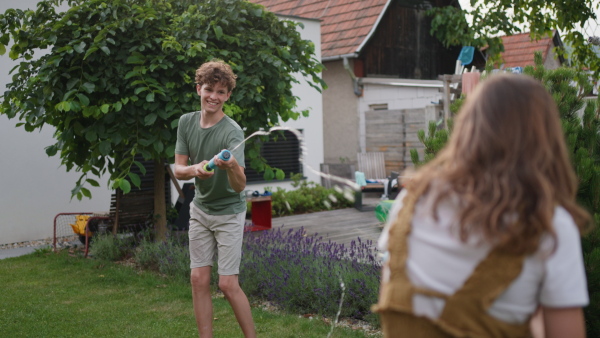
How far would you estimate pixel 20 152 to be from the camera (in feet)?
34.9

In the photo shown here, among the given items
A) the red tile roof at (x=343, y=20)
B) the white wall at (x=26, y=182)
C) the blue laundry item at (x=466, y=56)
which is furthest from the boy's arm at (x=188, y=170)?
the red tile roof at (x=343, y=20)

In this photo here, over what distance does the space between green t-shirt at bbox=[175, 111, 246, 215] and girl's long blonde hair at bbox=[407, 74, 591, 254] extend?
9.35ft

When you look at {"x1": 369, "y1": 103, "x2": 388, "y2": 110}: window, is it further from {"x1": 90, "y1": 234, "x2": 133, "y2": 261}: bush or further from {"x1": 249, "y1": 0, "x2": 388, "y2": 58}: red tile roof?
{"x1": 90, "y1": 234, "x2": 133, "y2": 261}: bush

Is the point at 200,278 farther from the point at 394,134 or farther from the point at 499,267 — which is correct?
the point at 394,134

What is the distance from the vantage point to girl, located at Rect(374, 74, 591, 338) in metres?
1.71

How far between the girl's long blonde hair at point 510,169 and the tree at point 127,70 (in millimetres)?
6246

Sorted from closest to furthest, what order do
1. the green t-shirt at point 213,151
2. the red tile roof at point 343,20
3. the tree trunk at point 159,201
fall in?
the green t-shirt at point 213,151 → the tree trunk at point 159,201 → the red tile roof at point 343,20

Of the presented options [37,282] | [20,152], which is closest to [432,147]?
[37,282]

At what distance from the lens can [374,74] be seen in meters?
18.1

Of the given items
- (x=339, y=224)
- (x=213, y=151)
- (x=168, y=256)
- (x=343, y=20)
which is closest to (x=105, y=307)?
(x=168, y=256)

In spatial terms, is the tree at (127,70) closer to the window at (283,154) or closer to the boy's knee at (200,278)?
the boy's knee at (200,278)

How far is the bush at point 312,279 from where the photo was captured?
5.82 meters

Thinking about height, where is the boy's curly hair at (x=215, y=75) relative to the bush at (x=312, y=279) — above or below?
above

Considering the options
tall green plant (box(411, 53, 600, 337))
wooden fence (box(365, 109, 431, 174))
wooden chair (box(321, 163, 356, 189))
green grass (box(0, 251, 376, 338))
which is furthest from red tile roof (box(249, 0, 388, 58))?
tall green plant (box(411, 53, 600, 337))
